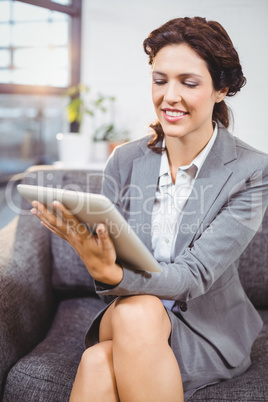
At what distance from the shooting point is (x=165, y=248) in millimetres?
1230

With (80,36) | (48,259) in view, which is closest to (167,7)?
(80,36)

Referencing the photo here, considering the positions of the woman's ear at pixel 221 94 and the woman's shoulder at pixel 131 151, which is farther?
the woman's shoulder at pixel 131 151

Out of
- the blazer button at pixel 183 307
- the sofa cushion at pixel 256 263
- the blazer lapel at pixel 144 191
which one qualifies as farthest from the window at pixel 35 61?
the blazer button at pixel 183 307

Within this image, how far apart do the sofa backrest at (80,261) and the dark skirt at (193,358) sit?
41 cm

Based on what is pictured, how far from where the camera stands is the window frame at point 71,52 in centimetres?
265

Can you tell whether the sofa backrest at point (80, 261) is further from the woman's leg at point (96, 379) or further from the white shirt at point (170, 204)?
the woman's leg at point (96, 379)

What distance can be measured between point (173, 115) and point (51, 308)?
0.88m

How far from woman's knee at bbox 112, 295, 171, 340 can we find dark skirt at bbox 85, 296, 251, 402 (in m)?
0.10

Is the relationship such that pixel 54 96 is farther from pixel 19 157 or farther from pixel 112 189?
pixel 112 189

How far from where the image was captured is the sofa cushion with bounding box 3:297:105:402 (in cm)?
108

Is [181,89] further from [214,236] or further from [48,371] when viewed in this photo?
[48,371]

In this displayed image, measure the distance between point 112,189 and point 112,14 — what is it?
168cm

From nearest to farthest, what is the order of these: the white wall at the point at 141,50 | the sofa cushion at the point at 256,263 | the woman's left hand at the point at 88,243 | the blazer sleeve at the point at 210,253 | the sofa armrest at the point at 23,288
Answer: the woman's left hand at the point at 88,243 → the blazer sleeve at the point at 210,253 → the sofa armrest at the point at 23,288 → the sofa cushion at the point at 256,263 → the white wall at the point at 141,50

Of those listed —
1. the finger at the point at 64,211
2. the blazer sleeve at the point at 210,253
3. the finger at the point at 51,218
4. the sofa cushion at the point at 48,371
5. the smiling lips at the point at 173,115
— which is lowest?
the sofa cushion at the point at 48,371
